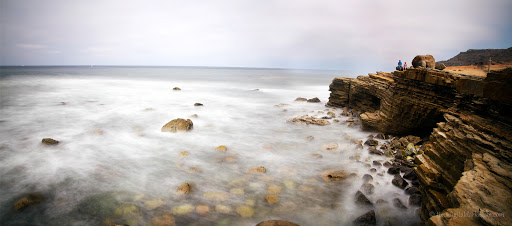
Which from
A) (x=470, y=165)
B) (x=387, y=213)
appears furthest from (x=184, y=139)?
(x=470, y=165)

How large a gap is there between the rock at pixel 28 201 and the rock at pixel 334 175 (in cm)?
739

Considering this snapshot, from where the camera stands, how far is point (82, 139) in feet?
31.0

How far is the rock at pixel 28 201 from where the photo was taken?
5043mm

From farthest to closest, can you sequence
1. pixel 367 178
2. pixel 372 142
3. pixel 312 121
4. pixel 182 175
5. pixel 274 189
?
1. pixel 312 121
2. pixel 372 142
3. pixel 182 175
4. pixel 367 178
5. pixel 274 189

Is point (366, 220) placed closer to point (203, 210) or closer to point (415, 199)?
point (415, 199)


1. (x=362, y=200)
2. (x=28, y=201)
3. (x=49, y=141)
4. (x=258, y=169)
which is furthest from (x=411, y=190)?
(x=49, y=141)

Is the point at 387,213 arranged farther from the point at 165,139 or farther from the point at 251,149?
the point at 165,139

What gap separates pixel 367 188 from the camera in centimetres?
569

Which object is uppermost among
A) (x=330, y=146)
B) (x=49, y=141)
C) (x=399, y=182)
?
(x=49, y=141)

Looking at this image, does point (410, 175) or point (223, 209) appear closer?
point (223, 209)

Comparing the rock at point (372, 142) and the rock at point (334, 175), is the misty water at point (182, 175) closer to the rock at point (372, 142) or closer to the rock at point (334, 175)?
the rock at point (334, 175)

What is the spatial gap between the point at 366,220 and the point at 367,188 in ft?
4.37

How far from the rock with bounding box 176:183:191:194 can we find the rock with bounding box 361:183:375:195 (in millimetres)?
4555

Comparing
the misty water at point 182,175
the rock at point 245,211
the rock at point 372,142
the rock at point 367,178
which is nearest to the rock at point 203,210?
the misty water at point 182,175
